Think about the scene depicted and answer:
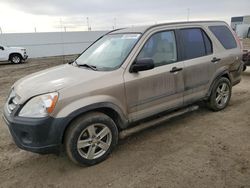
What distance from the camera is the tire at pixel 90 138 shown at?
2.89 metres

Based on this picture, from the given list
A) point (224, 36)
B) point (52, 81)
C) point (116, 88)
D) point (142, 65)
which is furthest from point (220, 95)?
point (52, 81)

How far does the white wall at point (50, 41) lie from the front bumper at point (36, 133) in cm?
2169

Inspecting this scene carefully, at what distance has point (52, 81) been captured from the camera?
3.05m

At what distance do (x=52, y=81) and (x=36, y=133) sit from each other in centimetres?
76

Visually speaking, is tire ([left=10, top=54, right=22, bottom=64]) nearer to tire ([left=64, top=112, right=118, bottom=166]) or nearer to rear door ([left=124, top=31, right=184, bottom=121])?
rear door ([left=124, top=31, right=184, bottom=121])

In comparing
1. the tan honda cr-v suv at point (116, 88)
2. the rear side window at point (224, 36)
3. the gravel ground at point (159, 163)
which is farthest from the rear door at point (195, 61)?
the gravel ground at point (159, 163)

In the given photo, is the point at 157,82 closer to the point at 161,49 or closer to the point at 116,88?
the point at 161,49

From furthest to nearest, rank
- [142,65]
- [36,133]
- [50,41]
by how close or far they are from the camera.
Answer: [50,41]
[142,65]
[36,133]

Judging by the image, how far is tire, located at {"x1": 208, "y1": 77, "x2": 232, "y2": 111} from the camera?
4660 millimetres

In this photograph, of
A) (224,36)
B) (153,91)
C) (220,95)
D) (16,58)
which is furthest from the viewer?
Answer: (16,58)

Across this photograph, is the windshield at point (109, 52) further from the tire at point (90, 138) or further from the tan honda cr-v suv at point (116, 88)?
the tire at point (90, 138)

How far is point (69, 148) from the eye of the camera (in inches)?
114

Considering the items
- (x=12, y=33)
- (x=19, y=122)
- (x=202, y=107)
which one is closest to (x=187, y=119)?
(x=202, y=107)

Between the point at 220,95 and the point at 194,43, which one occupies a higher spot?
the point at 194,43
